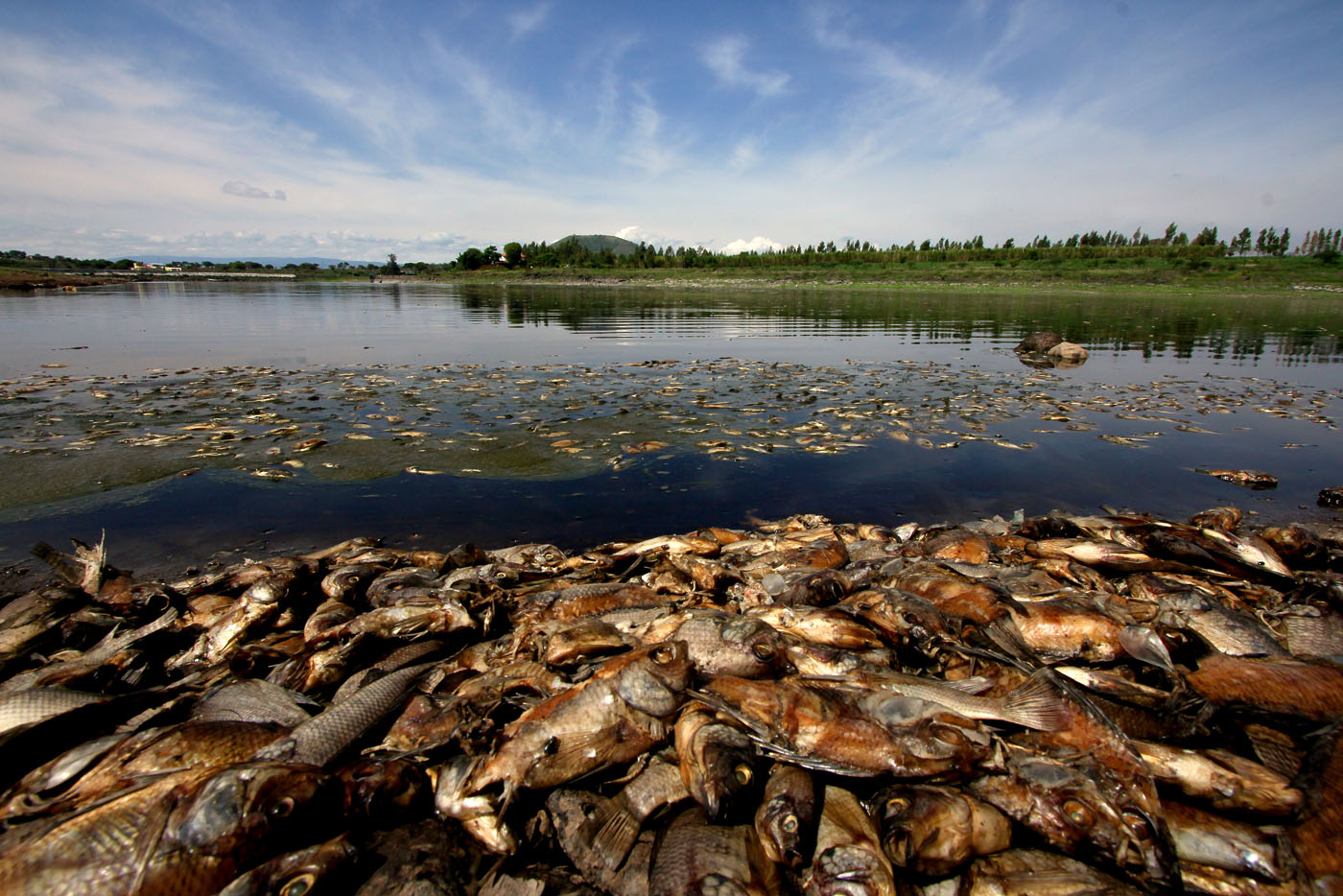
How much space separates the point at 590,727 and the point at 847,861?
1.21 m

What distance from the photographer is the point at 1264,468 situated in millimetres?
8812

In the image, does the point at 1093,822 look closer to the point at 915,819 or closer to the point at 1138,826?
the point at 1138,826

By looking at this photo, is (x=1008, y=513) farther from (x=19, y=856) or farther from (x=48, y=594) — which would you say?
(x=48, y=594)

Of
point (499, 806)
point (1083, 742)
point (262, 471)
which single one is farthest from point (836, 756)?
point (262, 471)

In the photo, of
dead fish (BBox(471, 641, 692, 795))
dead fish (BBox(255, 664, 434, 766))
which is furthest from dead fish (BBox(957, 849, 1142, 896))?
dead fish (BBox(255, 664, 434, 766))

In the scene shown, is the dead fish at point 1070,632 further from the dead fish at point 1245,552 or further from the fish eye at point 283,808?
the fish eye at point 283,808

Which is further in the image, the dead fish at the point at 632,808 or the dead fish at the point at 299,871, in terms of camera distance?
the dead fish at the point at 632,808

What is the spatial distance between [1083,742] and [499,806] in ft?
8.58

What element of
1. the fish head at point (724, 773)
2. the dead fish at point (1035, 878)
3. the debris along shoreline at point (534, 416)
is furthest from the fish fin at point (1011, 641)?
the debris along shoreline at point (534, 416)

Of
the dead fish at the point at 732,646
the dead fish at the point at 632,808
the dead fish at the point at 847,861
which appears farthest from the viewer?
the dead fish at the point at 732,646

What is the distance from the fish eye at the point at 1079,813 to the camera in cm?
223

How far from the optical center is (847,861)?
2061mm

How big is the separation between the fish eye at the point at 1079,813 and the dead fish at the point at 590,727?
5.42ft

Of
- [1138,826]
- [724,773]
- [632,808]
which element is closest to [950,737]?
[1138,826]
